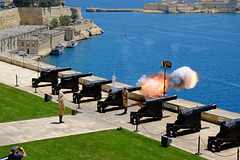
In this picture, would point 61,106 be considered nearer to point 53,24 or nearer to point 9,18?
point 9,18

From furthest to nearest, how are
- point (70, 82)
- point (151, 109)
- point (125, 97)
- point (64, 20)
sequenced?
point (64, 20)
point (70, 82)
point (125, 97)
point (151, 109)

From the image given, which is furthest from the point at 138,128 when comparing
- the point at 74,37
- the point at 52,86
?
the point at 74,37

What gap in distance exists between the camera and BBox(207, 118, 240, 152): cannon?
17.9 metres

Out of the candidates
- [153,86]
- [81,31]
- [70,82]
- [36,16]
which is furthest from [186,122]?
[81,31]

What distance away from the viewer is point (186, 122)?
2000 centimetres

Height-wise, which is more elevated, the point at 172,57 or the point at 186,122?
the point at 186,122

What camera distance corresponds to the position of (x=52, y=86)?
28094mm

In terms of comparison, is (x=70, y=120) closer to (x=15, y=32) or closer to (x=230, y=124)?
(x=230, y=124)

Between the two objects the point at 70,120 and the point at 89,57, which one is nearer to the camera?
the point at 70,120

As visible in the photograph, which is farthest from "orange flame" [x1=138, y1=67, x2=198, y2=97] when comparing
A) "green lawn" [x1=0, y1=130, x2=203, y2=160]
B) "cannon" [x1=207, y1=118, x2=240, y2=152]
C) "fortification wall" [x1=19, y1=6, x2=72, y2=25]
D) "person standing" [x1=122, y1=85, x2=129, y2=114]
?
"fortification wall" [x1=19, y1=6, x2=72, y2=25]

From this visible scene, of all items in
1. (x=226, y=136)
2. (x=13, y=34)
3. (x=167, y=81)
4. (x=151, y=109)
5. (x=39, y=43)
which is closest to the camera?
(x=226, y=136)

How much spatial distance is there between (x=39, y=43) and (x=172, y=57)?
3066cm

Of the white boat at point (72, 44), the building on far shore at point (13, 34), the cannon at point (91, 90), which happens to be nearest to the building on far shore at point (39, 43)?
the building on far shore at point (13, 34)

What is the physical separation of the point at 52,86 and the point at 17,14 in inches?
4135
